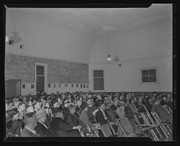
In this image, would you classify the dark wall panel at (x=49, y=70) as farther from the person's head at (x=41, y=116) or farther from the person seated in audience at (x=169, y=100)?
the person seated in audience at (x=169, y=100)

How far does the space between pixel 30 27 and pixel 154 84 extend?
190 cm

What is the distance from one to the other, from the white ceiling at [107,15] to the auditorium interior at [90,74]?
13 millimetres

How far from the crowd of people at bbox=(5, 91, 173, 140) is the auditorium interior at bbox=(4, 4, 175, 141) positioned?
0.01 metres

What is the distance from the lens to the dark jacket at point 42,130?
10.2ft

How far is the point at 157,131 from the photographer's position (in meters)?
3.16

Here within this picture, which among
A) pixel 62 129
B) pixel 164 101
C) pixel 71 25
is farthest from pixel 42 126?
pixel 164 101

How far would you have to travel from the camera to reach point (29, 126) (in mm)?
3084

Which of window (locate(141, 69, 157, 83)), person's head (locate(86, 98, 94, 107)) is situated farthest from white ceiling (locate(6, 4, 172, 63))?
person's head (locate(86, 98, 94, 107))

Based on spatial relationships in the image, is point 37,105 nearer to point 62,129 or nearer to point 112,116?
point 62,129

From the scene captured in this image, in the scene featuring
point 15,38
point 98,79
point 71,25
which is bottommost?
point 98,79

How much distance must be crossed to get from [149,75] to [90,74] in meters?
0.83

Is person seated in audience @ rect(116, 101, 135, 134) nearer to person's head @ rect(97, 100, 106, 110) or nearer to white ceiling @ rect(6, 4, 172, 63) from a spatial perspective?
person's head @ rect(97, 100, 106, 110)

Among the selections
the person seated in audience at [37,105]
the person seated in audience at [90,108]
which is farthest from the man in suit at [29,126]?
the person seated in audience at [90,108]

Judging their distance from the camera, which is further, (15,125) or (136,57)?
(136,57)
